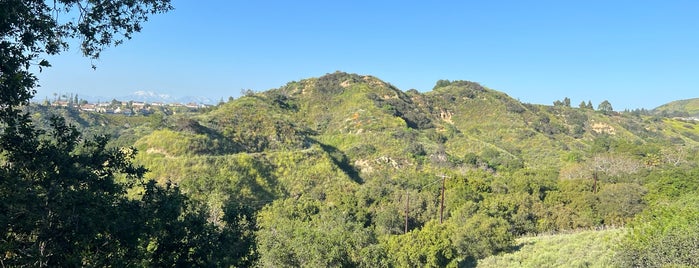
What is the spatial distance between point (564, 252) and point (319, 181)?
32.5m

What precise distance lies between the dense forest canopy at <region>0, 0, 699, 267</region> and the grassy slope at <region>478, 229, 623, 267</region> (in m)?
0.83

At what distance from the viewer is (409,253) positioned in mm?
26109

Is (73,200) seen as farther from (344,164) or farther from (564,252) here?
(344,164)

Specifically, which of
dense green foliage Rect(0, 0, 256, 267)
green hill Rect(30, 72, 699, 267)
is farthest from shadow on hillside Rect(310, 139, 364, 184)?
dense green foliage Rect(0, 0, 256, 267)

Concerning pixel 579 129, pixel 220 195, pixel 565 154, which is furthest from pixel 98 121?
pixel 579 129

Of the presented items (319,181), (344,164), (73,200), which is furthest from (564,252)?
(344,164)

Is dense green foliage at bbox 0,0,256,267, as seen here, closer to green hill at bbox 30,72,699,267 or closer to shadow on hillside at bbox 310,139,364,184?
green hill at bbox 30,72,699,267

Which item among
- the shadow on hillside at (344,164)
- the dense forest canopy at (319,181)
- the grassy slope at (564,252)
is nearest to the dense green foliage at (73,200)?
the dense forest canopy at (319,181)

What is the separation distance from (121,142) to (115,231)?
60137 millimetres

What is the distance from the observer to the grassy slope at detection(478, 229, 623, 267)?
23344mm

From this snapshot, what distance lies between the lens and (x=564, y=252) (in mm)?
26188

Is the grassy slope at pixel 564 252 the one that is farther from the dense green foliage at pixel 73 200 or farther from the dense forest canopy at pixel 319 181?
the dense green foliage at pixel 73 200

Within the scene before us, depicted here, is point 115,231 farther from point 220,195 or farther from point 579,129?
point 579,129

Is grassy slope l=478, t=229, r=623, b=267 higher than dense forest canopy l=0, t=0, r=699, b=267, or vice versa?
dense forest canopy l=0, t=0, r=699, b=267
